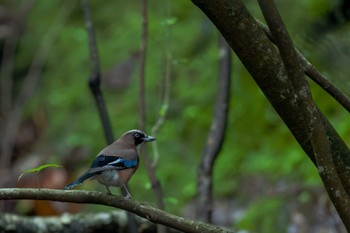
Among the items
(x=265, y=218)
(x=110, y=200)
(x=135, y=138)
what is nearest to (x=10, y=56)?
(x=265, y=218)

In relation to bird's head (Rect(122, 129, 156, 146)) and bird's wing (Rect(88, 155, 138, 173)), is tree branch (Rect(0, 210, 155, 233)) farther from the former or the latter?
bird's wing (Rect(88, 155, 138, 173))

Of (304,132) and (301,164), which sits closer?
(304,132)

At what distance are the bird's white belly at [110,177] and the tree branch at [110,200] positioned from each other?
0.56 meters

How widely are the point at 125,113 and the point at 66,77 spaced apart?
3.96 ft

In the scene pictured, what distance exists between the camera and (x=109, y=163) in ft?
11.3

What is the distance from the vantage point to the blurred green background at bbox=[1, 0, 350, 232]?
5.68 metres

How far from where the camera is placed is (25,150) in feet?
27.3

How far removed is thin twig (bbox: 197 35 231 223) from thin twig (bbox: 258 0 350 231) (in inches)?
83.3

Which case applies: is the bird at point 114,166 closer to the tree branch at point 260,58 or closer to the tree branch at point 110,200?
the tree branch at point 110,200

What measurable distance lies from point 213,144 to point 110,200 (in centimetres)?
208

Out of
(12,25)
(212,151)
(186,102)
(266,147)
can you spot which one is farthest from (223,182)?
(12,25)

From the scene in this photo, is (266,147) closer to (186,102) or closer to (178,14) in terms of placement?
(186,102)

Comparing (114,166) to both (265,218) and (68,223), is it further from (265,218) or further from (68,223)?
(265,218)

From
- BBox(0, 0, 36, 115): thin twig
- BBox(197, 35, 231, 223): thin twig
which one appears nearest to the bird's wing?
BBox(197, 35, 231, 223): thin twig
